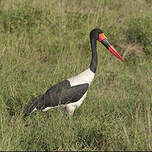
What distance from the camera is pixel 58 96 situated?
4.21m

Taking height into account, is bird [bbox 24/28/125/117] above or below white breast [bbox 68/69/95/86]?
below

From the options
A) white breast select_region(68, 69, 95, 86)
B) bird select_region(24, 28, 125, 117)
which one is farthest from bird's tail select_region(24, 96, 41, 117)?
white breast select_region(68, 69, 95, 86)

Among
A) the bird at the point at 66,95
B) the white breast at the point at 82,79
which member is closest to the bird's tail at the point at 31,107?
the bird at the point at 66,95

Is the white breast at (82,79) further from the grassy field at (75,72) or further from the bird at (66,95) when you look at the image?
the grassy field at (75,72)

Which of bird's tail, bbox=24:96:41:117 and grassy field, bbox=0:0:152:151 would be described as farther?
bird's tail, bbox=24:96:41:117

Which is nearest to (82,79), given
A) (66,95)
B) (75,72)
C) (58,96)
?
(66,95)

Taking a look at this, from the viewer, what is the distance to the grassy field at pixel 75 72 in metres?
3.24

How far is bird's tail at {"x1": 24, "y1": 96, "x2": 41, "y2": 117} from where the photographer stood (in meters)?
3.94

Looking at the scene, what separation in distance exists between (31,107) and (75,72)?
3.96 ft

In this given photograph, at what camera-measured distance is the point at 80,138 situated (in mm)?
3312

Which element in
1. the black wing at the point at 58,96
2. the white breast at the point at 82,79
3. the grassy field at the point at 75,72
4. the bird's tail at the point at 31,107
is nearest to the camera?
the grassy field at the point at 75,72

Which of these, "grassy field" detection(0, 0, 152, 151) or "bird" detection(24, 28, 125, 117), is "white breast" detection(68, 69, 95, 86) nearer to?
"bird" detection(24, 28, 125, 117)

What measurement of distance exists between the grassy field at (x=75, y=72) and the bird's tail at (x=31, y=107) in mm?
98

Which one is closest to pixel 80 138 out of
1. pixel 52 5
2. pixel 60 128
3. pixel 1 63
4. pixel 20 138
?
pixel 60 128
